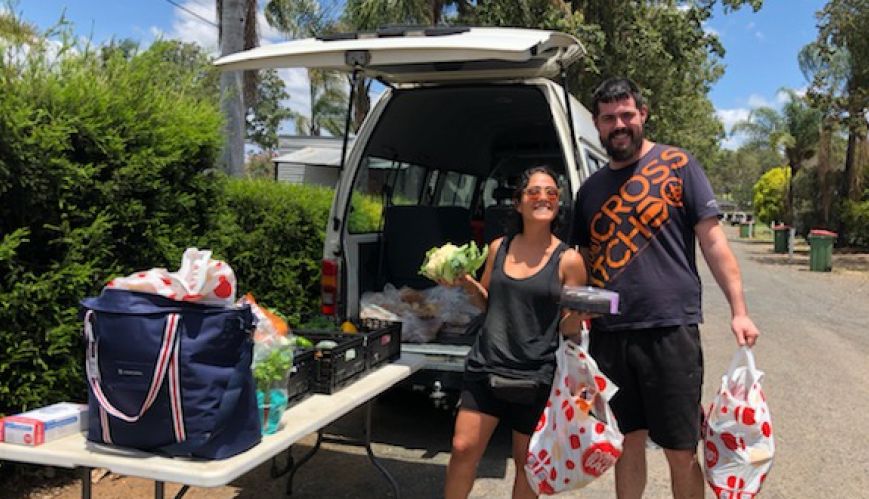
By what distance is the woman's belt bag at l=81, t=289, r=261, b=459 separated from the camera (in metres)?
2.23

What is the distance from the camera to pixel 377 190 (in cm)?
557

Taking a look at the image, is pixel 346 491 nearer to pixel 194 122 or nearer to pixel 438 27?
pixel 194 122

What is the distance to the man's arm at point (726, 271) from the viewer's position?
2781 mm

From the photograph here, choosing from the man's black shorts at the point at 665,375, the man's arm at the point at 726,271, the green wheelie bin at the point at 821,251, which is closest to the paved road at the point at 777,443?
the man's black shorts at the point at 665,375

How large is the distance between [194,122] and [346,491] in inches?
96.0

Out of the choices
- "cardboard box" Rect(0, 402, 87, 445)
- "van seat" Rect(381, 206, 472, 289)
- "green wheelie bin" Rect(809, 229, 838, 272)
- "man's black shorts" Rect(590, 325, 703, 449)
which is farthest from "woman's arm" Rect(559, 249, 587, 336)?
"green wheelie bin" Rect(809, 229, 838, 272)

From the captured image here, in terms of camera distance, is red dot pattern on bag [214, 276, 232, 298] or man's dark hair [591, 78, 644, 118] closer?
red dot pattern on bag [214, 276, 232, 298]

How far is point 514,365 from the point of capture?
3.01 m

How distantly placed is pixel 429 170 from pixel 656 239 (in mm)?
3703

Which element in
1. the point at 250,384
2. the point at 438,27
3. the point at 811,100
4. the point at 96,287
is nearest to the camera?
the point at 250,384

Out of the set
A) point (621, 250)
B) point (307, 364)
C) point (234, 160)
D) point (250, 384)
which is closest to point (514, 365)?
point (621, 250)

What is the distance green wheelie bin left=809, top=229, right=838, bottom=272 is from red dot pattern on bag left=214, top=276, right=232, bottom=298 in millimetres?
19687

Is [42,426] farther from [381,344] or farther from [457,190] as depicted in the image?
[457,190]

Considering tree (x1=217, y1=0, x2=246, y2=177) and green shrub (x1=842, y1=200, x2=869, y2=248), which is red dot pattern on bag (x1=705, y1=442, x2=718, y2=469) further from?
green shrub (x1=842, y1=200, x2=869, y2=248)
